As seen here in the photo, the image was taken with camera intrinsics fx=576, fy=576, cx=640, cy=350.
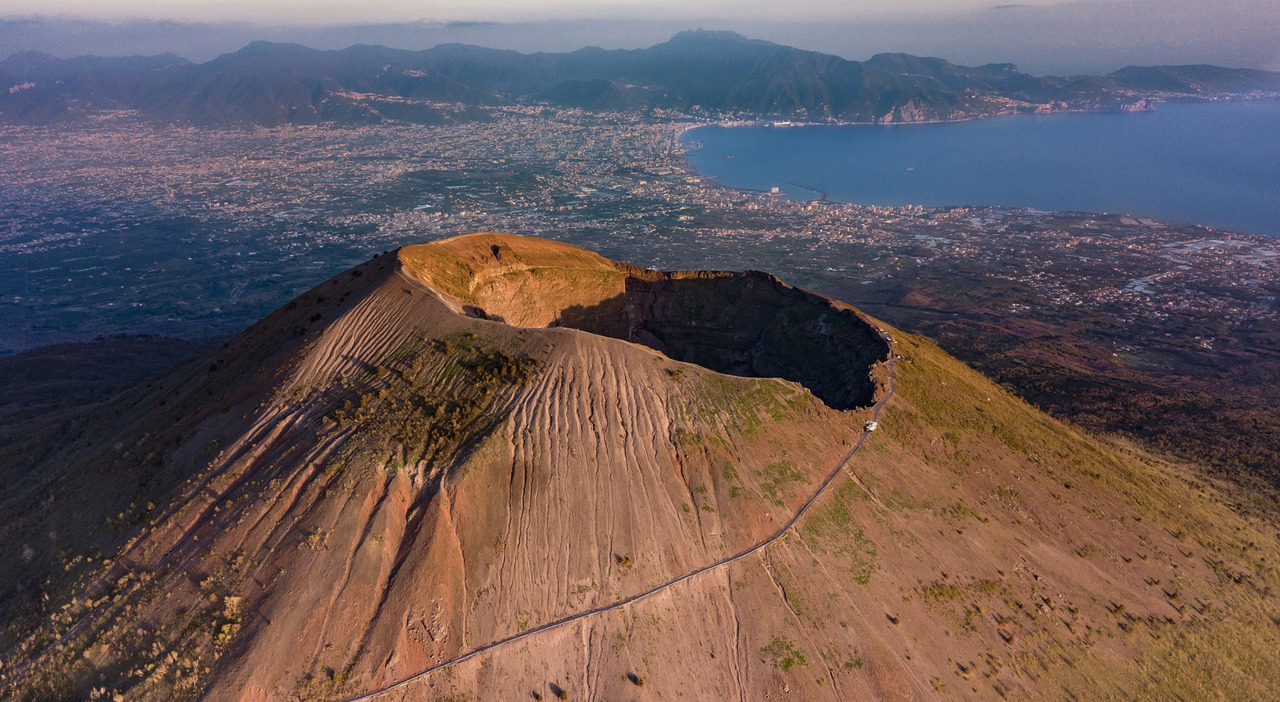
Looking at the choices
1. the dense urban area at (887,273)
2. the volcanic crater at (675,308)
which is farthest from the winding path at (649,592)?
the dense urban area at (887,273)

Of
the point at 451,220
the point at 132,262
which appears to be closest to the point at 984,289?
the point at 451,220

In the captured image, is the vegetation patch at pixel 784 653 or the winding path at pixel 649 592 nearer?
the winding path at pixel 649 592

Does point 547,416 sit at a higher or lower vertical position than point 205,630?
higher

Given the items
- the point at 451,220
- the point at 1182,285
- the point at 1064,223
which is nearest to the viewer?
the point at 1182,285

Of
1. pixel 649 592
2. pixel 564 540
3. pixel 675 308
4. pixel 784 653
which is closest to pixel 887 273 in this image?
pixel 675 308

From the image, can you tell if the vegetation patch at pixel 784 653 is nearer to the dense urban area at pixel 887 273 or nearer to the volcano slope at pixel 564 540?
the volcano slope at pixel 564 540

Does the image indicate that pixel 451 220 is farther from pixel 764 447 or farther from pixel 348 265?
pixel 764 447
